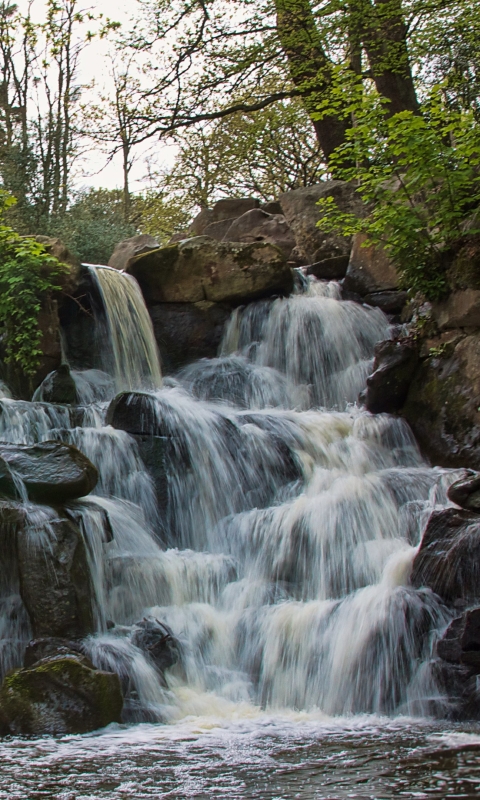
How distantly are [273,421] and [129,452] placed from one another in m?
1.81

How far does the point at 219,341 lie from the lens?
12.0 m

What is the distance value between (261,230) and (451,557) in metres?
10.6

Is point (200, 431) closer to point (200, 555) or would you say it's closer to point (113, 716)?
point (200, 555)

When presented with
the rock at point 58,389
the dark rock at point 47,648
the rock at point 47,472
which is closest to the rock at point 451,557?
the dark rock at point 47,648

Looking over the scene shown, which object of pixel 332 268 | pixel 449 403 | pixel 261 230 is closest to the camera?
pixel 449 403

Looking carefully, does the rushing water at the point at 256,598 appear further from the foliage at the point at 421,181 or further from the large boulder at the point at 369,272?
the foliage at the point at 421,181

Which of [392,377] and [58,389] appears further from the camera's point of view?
[58,389]

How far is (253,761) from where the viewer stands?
412 cm

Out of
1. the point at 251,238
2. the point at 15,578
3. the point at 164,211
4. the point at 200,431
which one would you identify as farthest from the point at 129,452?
the point at 164,211

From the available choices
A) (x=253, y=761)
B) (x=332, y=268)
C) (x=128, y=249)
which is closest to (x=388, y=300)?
(x=332, y=268)

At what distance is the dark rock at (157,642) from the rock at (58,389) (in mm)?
4327

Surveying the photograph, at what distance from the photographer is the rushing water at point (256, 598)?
4.02m

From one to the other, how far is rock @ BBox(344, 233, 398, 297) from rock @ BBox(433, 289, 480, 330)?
2468mm

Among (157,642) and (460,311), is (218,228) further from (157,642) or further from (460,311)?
(157,642)
